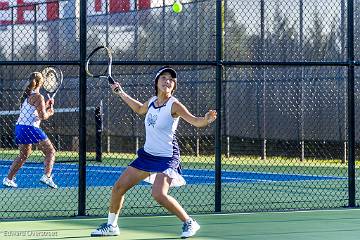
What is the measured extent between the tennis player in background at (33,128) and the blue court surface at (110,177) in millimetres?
1117

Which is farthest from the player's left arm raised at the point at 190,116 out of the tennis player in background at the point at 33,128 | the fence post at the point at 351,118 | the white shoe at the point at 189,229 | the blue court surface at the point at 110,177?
the blue court surface at the point at 110,177

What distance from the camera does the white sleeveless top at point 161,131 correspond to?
28.8 feet

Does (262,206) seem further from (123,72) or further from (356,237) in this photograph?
(123,72)

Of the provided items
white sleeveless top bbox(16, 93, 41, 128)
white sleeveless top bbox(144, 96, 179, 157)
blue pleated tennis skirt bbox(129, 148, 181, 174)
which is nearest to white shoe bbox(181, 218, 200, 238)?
blue pleated tennis skirt bbox(129, 148, 181, 174)

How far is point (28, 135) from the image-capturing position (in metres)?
13.6

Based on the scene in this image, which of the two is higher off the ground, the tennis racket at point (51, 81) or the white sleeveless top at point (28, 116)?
the tennis racket at point (51, 81)

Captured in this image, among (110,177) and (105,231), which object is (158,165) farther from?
(110,177)

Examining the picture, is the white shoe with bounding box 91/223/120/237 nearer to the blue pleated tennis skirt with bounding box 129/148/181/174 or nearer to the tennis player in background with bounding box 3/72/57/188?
the blue pleated tennis skirt with bounding box 129/148/181/174

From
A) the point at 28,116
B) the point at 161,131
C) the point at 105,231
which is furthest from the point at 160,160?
the point at 28,116

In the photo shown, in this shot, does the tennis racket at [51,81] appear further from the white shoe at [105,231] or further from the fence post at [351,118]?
the white shoe at [105,231]

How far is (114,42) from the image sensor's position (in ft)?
73.7

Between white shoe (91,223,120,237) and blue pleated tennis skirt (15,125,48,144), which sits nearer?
white shoe (91,223,120,237)

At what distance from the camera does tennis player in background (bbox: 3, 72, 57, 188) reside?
13.4 meters

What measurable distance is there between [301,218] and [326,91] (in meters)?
9.66
